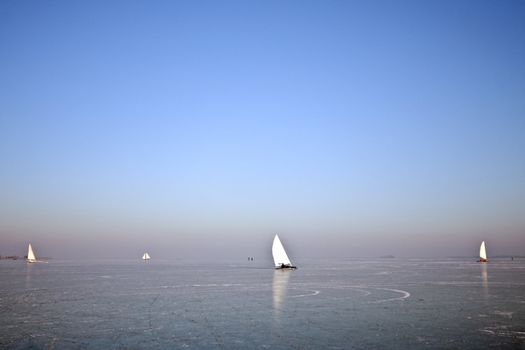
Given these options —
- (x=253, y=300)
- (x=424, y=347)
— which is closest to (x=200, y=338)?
(x=424, y=347)

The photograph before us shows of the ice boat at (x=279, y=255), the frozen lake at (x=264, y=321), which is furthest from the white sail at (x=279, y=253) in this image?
the frozen lake at (x=264, y=321)

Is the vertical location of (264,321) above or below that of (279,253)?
below

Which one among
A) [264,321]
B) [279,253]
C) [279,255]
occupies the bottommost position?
[264,321]

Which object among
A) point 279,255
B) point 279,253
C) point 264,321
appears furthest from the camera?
point 279,255

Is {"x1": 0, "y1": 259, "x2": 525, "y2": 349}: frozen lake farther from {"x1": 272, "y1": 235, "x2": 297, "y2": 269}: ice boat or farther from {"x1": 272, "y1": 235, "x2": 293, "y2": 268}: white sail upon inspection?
{"x1": 272, "y1": 235, "x2": 297, "y2": 269}: ice boat

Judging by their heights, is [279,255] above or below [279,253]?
below

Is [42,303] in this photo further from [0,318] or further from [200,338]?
[200,338]

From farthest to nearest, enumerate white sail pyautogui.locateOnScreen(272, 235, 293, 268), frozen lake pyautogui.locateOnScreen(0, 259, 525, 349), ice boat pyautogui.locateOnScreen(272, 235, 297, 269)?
ice boat pyautogui.locateOnScreen(272, 235, 297, 269) → white sail pyautogui.locateOnScreen(272, 235, 293, 268) → frozen lake pyautogui.locateOnScreen(0, 259, 525, 349)

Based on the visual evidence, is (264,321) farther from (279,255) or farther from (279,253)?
(279,255)

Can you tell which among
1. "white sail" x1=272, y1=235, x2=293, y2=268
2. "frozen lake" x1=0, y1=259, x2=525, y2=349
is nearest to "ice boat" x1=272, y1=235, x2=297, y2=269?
"white sail" x1=272, y1=235, x2=293, y2=268

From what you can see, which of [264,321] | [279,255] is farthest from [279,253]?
[264,321]

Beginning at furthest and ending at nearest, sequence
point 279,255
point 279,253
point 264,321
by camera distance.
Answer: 1. point 279,255
2. point 279,253
3. point 264,321

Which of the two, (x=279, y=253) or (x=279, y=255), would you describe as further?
(x=279, y=255)

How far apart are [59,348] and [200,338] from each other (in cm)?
590
